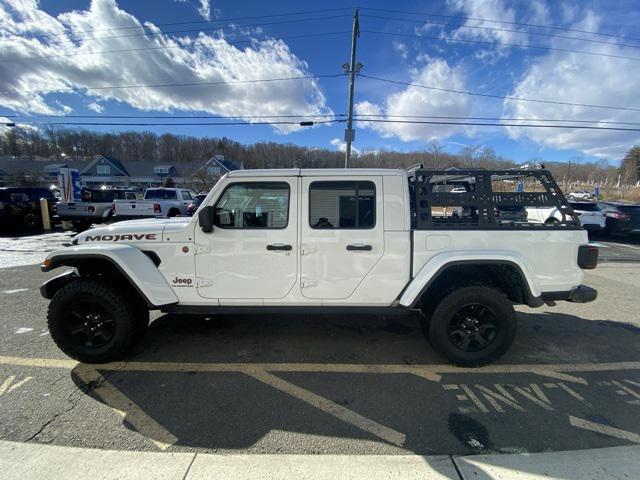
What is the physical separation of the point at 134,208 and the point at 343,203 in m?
12.9

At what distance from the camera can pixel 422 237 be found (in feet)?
9.88

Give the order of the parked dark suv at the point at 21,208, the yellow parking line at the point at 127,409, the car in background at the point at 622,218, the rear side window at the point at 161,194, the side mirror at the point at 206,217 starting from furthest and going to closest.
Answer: the rear side window at the point at 161,194, the parked dark suv at the point at 21,208, the car in background at the point at 622,218, the side mirror at the point at 206,217, the yellow parking line at the point at 127,409

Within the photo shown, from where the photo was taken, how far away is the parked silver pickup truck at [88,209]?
12.5m

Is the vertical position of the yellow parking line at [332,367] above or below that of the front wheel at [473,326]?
below

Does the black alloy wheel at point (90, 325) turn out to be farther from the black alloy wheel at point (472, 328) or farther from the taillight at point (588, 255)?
the taillight at point (588, 255)

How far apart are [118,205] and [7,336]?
10422mm

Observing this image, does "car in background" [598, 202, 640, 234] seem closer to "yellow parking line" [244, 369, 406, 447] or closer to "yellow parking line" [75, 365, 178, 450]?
"yellow parking line" [244, 369, 406, 447]

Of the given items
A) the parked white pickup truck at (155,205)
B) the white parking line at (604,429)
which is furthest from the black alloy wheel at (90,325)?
the parked white pickup truck at (155,205)

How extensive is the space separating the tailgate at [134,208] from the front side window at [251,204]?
38.4 feet

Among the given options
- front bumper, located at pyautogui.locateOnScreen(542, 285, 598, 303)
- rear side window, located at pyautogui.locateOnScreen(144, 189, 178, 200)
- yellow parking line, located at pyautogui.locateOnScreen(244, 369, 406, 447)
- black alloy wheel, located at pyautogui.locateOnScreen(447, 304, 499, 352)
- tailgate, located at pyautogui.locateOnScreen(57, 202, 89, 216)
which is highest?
rear side window, located at pyautogui.locateOnScreen(144, 189, 178, 200)

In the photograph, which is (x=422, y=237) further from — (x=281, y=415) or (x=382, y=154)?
(x=382, y=154)

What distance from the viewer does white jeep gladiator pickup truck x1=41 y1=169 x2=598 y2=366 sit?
303 centimetres

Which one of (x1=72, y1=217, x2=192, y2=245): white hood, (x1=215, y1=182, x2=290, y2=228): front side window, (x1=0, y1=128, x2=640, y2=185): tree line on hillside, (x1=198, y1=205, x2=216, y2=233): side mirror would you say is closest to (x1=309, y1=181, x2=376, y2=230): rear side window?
(x1=215, y1=182, x2=290, y2=228): front side window

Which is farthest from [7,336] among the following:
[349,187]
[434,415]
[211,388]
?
[434,415]
